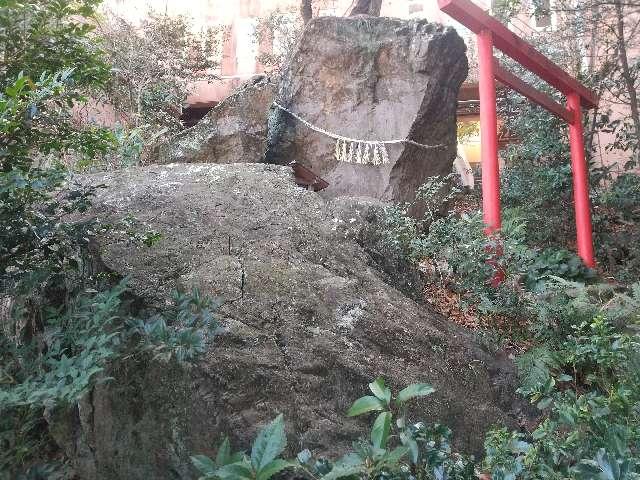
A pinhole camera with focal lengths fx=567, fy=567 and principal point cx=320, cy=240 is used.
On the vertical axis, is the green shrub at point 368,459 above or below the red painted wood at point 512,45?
below

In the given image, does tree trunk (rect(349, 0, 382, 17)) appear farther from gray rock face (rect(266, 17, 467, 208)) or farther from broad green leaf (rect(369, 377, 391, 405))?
broad green leaf (rect(369, 377, 391, 405))

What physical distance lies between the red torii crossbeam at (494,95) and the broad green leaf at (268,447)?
3449 millimetres

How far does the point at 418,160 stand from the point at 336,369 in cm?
472

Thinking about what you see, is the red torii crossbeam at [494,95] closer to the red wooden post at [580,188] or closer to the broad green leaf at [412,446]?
the red wooden post at [580,188]

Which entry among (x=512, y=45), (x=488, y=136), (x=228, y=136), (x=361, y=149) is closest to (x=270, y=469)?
(x=488, y=136)

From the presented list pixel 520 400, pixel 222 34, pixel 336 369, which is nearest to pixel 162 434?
pixel 336 369

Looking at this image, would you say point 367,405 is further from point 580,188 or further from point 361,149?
point 580,188

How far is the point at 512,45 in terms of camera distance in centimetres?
577

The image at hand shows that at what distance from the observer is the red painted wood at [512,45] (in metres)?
5.17

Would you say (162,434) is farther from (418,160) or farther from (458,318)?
(418,160)

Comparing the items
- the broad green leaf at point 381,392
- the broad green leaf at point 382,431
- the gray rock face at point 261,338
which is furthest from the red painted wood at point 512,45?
the broad green leaf at point 382,431

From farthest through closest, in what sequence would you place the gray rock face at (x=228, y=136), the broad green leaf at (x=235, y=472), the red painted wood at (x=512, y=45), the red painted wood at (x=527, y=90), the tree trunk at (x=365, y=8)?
the tree trunk at (x=365, y=8)
the gray rock face at (x=228, y=136)
the red painted wood at (x=527, y=90)
the red painted wood at (x=512, y=45)
the broad green leaf at (x=235, y=472)

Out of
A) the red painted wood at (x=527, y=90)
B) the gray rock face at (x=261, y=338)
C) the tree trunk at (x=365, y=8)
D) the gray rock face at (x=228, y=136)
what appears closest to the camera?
the gray rock face at (x=261, y=338)

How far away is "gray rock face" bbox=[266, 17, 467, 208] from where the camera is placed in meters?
6.87
